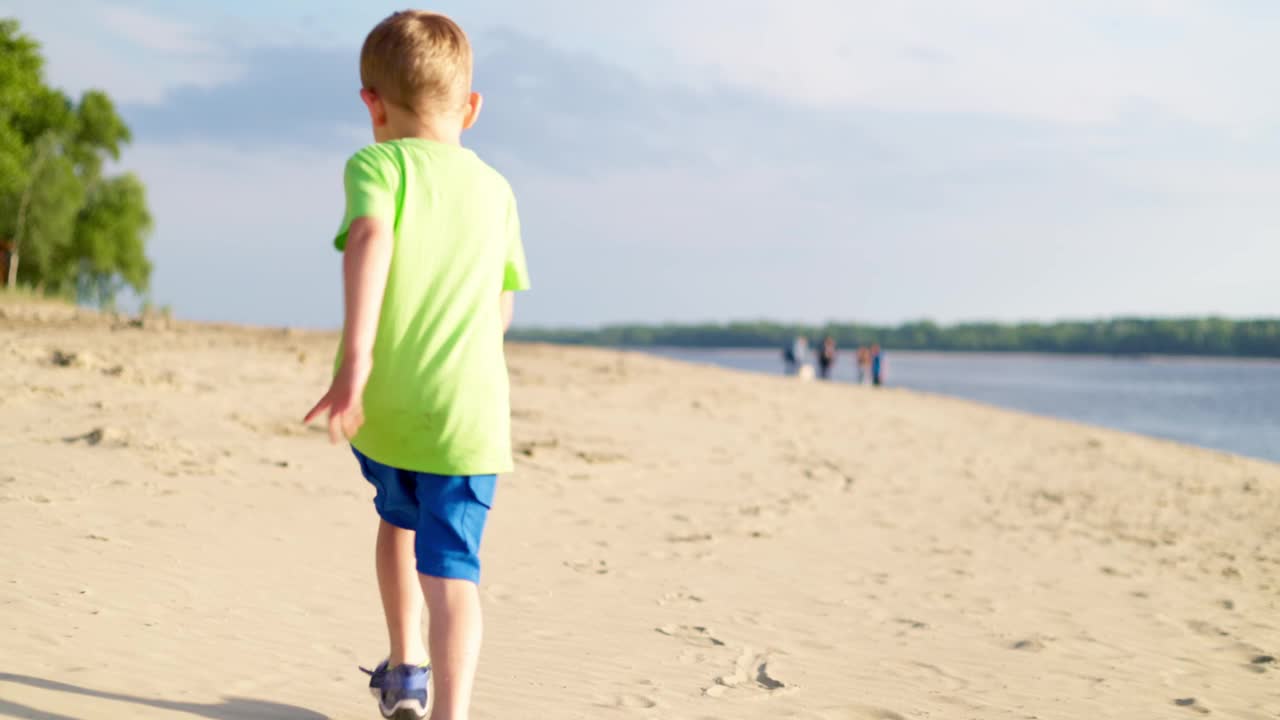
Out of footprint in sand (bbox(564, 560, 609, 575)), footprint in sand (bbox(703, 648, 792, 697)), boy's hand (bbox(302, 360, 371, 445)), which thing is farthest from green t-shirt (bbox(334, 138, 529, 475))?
footprint in sand (bbox(564, 560, 609, 575))

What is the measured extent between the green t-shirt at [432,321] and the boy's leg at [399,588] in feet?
1.32

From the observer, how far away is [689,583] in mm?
5543

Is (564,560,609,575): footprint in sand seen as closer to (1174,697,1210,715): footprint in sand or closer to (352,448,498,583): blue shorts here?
(1174,697,1210,715): footprint in sand

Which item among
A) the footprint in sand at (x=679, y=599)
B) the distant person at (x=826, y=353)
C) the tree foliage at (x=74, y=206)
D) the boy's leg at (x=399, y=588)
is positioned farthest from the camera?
the tree foliage at (x=74, y=206)

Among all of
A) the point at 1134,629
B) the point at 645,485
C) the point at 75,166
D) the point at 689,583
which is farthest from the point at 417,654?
the point at 75,166

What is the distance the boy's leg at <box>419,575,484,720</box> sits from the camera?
2.42 meters

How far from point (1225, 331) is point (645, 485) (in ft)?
478

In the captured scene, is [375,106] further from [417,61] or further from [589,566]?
[589,566]

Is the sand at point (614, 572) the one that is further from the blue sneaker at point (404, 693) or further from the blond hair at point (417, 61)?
the blond hair at point (417, 61)

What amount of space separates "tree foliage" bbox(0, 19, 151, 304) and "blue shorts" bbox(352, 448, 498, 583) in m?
36.4

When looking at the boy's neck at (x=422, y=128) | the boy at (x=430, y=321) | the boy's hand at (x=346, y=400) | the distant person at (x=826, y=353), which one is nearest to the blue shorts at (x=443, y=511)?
the boy at (x=430, y=321)

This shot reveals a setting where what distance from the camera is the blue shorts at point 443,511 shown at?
2373mm

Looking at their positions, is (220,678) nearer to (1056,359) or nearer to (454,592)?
(454,592)

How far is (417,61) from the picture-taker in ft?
7.73
